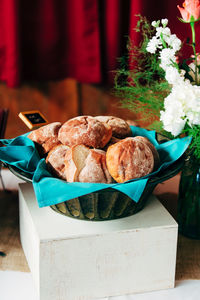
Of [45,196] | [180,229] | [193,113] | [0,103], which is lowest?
[180,229]

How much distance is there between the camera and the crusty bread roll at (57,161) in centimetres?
106

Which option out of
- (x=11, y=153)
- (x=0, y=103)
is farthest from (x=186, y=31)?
(x=11, y=153)

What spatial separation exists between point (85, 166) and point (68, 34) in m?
1.17

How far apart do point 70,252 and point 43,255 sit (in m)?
0.07

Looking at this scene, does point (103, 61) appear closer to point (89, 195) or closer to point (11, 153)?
point (11, 153)

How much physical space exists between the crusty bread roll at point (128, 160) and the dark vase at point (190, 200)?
249 millimetres

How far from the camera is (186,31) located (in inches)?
74.9

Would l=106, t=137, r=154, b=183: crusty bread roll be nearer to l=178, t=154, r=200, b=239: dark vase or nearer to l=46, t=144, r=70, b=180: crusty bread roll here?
l=46, t=144, r=70, b=180: crusty bread roll

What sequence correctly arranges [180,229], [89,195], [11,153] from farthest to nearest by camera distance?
1. [180,229]
2. [11,153]
3. [89,195]

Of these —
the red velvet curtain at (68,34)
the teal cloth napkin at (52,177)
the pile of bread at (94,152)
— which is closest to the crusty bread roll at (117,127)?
the pile of bread at (94,152)

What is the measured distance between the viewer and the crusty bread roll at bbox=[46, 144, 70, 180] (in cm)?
106

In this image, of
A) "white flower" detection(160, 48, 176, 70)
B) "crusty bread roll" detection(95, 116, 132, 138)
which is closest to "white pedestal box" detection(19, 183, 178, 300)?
"crusty bread roll" detection(95, 116, 132, 138)

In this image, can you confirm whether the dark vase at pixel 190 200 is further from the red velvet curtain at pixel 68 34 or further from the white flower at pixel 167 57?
the red velvet curtain at pixel 68 34

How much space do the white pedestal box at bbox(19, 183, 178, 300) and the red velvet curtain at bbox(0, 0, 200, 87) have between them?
106 cm
